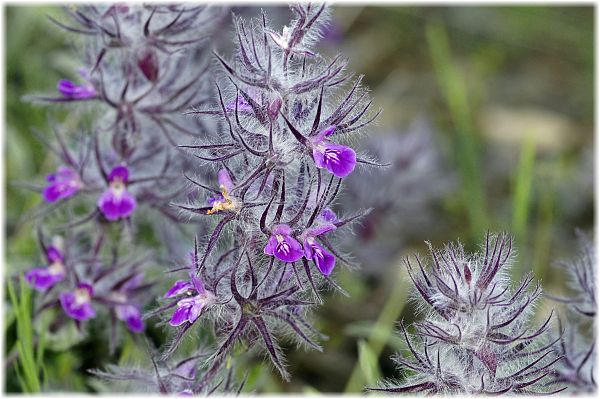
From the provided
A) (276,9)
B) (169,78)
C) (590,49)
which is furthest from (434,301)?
(590,49)

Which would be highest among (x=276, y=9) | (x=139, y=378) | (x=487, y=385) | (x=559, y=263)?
(x=276, y=9)

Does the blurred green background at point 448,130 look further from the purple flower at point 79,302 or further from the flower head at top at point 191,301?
the flower head at top at point 191,301

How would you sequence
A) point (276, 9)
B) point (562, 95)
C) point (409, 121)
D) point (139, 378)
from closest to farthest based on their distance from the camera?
point (139, 378) → point (276, 9) → point (409, 121) → point (562, 95)

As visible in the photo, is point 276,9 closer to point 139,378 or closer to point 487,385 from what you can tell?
point 139,378

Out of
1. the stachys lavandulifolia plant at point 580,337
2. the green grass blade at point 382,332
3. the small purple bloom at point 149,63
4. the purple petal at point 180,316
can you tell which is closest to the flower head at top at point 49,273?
the small purple bloom at point 149,63

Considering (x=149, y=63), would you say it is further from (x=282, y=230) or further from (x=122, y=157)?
(x=282, y=230)

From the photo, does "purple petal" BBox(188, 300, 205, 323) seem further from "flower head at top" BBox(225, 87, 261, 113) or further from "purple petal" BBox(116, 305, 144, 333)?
"purple petal" BBox(116, 305, 144, 333)
